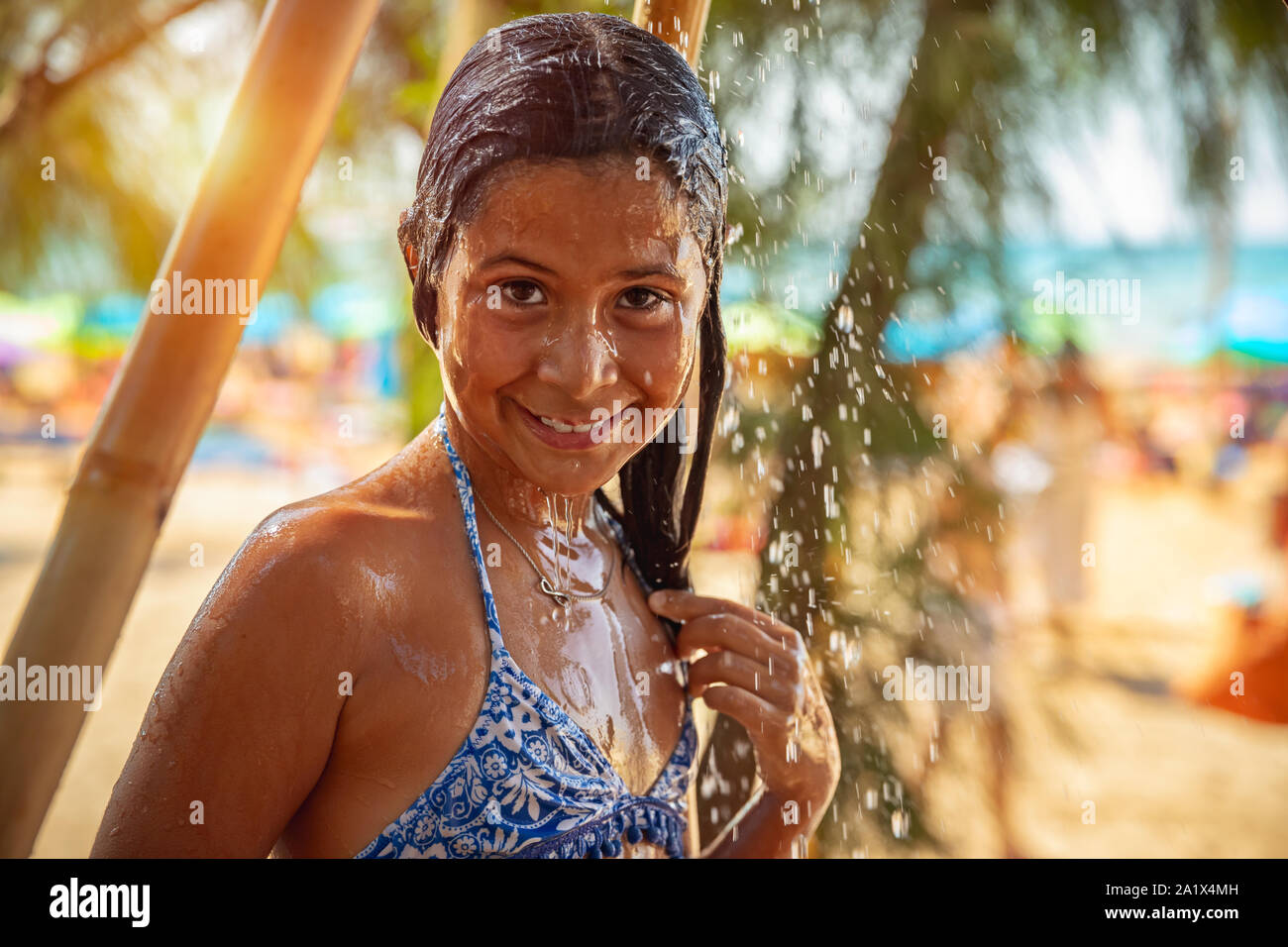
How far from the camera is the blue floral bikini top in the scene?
1397mm

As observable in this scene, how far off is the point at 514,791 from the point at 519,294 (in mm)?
621

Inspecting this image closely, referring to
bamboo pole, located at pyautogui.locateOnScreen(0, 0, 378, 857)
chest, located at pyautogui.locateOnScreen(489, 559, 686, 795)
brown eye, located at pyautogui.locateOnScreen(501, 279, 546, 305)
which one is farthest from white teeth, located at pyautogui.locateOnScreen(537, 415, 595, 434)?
bamboo pole, located at pyautogui.locateOnScreen(0, 0, 378, 857)

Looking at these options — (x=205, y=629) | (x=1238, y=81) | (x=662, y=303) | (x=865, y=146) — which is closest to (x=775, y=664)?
(x=662, y=303)

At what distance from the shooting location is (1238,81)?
4.21 meters

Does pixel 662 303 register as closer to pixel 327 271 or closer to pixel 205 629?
pixel 205 629

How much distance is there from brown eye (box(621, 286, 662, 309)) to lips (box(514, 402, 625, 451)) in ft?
0.48

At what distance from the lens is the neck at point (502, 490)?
5.37ft

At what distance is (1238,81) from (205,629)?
4278 mm

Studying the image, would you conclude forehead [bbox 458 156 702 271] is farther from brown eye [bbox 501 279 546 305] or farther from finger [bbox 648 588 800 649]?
finger [bbox 648 588 800 649]

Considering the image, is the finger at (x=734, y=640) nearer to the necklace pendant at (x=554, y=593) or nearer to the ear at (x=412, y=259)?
the necklace pendant at (x=554, y=593)

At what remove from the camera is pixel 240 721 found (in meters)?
1.28

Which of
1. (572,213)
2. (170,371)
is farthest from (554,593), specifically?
(170,371)

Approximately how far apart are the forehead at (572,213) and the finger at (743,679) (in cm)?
67

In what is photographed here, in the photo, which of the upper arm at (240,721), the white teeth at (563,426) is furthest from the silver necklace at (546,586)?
the upper arm at (240,721)
